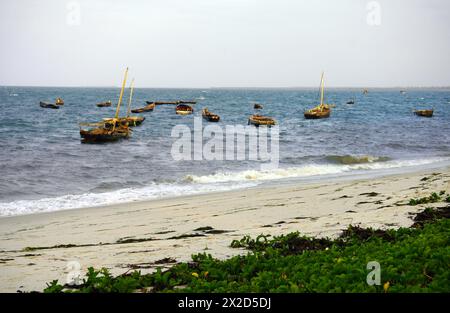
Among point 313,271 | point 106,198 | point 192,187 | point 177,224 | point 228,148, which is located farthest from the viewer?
point 228,148

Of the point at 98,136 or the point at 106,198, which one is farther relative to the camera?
the point at 98,136

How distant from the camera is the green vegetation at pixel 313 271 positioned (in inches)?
198

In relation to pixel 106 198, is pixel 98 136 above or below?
above

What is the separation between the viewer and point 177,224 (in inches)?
412

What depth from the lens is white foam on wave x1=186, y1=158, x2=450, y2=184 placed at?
66.5 feet

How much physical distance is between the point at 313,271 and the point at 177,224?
545cm

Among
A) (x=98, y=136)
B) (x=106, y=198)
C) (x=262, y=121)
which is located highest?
(x=262, y=121)

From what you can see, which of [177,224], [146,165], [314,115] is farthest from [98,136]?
[314,115]

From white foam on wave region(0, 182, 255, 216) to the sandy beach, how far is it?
48.1 inches

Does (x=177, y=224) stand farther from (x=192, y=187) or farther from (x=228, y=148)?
(x=228, y=148)

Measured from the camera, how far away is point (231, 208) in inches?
485

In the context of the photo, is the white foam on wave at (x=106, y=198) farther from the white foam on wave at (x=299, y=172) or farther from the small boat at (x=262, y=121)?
the small boat at (x=262, y=121)

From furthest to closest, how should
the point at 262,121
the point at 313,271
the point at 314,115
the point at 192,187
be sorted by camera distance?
the point at 314,115 < the point at 262,121 < the point at 192,187 < the point at 313,271
